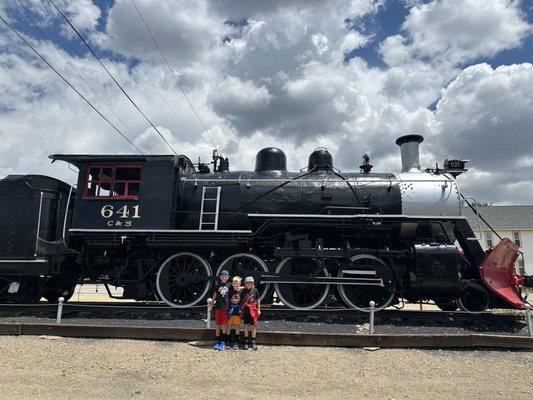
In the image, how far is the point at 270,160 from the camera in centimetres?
987

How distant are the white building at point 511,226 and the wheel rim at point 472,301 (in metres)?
30.0

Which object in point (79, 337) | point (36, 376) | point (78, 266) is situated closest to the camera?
point (36, 376)

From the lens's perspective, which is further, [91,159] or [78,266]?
[78,266]

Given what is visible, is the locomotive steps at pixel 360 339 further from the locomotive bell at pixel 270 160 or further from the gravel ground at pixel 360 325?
the locomotive bell at pixel 270 160

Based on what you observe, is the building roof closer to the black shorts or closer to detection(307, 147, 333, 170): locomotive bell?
detection(307, 147, 333, 170): locomotive bell

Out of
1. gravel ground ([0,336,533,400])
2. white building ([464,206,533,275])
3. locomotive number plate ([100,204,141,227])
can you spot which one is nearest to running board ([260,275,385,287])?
gravel ground ([0,336,533,400])

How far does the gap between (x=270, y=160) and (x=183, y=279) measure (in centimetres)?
351

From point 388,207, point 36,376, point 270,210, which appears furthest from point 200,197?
point 36,376

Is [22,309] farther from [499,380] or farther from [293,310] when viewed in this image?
[499,380]

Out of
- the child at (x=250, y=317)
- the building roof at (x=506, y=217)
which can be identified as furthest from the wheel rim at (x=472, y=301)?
the building roof at (x=506, y=217)

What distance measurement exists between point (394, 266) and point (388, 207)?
4.32ft

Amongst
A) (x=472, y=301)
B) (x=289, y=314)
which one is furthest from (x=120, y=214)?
(x=472, y=301)

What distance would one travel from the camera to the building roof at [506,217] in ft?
127

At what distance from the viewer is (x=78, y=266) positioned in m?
9.93
